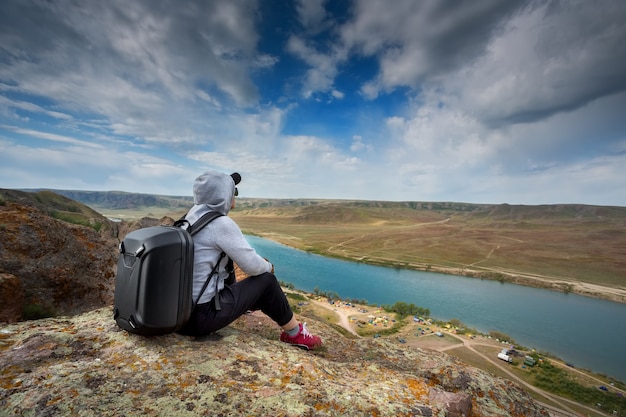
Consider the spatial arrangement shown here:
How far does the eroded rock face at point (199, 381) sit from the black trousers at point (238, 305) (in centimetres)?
25

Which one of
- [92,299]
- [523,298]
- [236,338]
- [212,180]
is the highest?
[212,180]

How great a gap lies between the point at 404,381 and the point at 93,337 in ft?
13.3

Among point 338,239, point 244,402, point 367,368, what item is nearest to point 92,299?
point 244,402

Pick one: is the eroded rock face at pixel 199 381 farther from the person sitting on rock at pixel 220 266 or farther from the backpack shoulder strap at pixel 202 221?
the backpack shoulder strap at pixel 202 221

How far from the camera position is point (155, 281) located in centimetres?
292

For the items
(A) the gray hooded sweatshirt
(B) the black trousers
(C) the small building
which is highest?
(A) the gray hooded sweatshirt

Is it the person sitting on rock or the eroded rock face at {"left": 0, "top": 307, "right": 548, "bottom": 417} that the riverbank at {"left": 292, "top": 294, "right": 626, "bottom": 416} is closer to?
the eroded rock face at {"left": 0, "top": 307, "right": 548, "bottom": 417}

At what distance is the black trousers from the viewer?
3.55 m

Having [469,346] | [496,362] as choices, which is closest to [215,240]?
[496,362]

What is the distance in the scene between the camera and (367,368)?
4.27 meters

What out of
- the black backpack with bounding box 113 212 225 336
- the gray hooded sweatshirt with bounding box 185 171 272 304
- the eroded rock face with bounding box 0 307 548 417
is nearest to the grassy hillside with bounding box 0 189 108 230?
the eroded rock face with bounding box 0 307 548 417

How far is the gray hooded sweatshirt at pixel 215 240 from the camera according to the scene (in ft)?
11.2

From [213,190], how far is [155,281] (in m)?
1.29

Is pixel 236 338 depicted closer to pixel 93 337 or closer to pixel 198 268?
pixel 198 268
